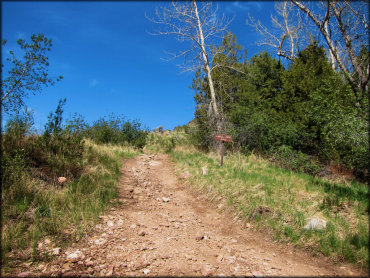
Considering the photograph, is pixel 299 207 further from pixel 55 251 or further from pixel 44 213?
pixel 44 213

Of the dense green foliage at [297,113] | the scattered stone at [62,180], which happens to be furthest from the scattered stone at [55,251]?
the dense green foliage at [297,113]

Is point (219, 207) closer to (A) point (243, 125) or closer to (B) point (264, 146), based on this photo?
(B) point (264, 146)

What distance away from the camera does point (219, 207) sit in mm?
5641

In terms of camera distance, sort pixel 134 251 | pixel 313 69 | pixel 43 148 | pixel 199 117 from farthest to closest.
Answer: pixel 199 117 < pixel 313 69 < pixel 43 148 < pixel 134 251

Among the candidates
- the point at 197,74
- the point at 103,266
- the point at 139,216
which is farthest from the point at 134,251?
the point at 197,74

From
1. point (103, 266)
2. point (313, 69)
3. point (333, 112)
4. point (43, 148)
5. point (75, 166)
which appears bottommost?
point (103, 266)

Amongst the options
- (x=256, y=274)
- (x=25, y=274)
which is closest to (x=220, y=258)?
(x=256, y=274)

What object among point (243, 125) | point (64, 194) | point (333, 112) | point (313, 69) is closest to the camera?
point (64, 194)

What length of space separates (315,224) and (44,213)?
17.0ft

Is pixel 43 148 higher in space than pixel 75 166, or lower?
higher

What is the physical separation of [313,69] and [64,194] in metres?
10.8

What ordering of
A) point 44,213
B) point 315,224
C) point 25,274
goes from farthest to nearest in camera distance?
point 44,213, point 315,224, point 25,274

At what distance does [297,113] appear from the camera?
33.3ft

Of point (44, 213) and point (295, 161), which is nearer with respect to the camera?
point (44, 213)
